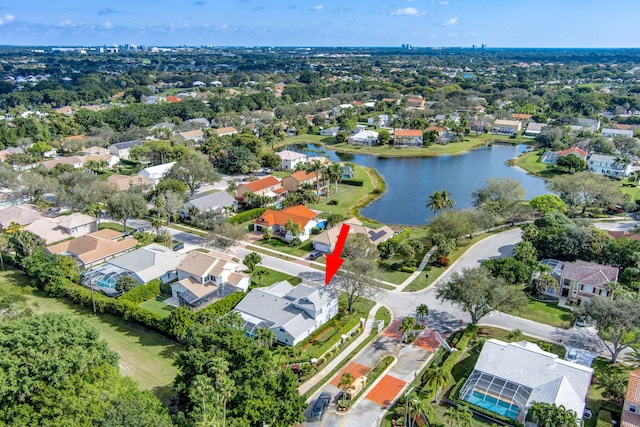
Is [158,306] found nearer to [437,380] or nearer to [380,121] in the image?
[437,380]

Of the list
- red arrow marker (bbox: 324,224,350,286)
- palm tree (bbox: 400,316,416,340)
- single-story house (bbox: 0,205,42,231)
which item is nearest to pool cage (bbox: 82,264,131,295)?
single-story house (bbox: 0,205,42,231)

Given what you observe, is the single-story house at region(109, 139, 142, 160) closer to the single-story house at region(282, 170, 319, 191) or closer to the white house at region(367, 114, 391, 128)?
the single-story house at region(282, 170, 319, 191)

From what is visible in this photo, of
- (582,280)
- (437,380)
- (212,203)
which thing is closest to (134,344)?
(437,380)

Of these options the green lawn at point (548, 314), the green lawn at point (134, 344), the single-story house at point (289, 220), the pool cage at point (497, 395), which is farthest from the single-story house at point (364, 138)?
the pool cage at point (497, 395)

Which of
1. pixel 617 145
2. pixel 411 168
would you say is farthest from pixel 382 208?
pixel 617 145

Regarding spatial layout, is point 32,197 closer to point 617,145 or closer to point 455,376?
point 455,376

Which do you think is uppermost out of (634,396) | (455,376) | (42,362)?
(42,362)
